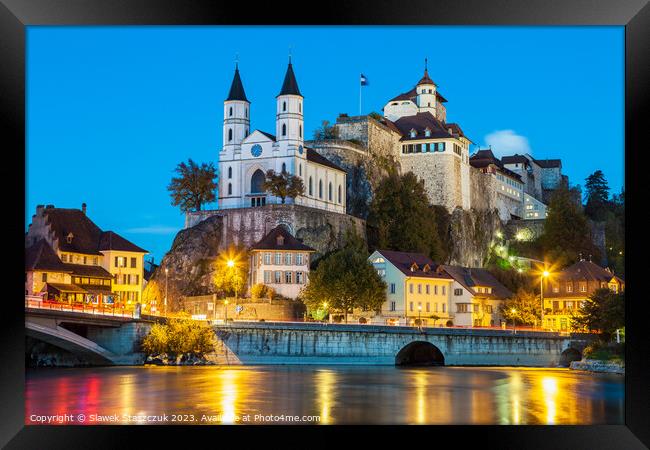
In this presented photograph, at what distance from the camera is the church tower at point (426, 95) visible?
69375 mm

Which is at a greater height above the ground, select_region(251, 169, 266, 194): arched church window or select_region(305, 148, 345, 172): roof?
select_region(305, 148, 345, 172): roof

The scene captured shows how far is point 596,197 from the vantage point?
66812 mm

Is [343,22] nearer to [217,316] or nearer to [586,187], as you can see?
[217,316]

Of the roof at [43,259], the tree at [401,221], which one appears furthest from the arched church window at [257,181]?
the roof at [43,259]

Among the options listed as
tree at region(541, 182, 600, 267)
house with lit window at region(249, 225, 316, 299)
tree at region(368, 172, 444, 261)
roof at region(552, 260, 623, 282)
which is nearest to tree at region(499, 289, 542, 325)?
roof at region(552, 260, 623, 282)

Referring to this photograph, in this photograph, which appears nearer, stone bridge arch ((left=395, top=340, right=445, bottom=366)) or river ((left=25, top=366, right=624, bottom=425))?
river ((left=25, top=366, right=624, bottom=425))

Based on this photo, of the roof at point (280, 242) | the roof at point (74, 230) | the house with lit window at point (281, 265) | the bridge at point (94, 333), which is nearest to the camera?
the bridge at point (94, 333)

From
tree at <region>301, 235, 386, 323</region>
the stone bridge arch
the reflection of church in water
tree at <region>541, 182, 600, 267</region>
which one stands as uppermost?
the reflection of church in water

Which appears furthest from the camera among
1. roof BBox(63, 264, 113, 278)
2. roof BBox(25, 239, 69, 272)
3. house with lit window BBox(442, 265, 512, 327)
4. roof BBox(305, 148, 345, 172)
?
roof BBox(305, 148, 345, 172)

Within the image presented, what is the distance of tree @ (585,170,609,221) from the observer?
6327 centimetres

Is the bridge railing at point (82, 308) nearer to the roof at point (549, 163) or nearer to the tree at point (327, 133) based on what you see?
the tree at point (327, 133)

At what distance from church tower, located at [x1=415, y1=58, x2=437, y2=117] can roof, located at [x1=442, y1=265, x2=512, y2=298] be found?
2090cm

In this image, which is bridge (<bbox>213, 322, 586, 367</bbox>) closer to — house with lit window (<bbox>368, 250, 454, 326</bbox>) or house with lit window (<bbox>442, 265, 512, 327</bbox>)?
house with lit window (<bbox>368, 250, 454, 326</bbox>)

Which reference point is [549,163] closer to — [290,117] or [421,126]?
Answer: [421,126]
